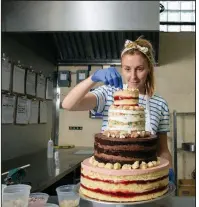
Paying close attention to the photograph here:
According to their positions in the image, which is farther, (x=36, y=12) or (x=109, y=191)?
(x=36, y=12)

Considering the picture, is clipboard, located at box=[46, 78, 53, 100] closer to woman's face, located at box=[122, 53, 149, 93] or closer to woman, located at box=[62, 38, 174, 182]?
woman, located at box=[62, 38, 174, 182]

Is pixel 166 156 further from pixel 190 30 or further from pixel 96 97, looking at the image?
pixel 190 30

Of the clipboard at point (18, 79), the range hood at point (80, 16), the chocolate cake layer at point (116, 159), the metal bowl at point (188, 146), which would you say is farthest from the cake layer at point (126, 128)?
the metal bowl at point (188, 146)

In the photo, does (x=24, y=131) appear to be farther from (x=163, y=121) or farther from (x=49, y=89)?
(x=163, y=121)

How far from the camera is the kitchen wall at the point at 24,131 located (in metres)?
2.52

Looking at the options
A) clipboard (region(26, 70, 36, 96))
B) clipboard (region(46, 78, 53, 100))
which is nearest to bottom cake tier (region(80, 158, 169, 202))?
clipboard (region(26, 70, 36, 96))

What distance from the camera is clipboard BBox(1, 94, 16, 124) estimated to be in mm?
2410

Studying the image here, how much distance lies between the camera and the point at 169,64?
381 cm

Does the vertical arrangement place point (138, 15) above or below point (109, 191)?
above

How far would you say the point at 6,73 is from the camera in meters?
2.44

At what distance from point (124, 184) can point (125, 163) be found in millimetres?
80

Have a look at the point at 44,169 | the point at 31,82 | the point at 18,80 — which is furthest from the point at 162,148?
the point at 31,82

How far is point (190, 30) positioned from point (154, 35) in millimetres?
1154

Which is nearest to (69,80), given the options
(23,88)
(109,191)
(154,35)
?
(23,88)
